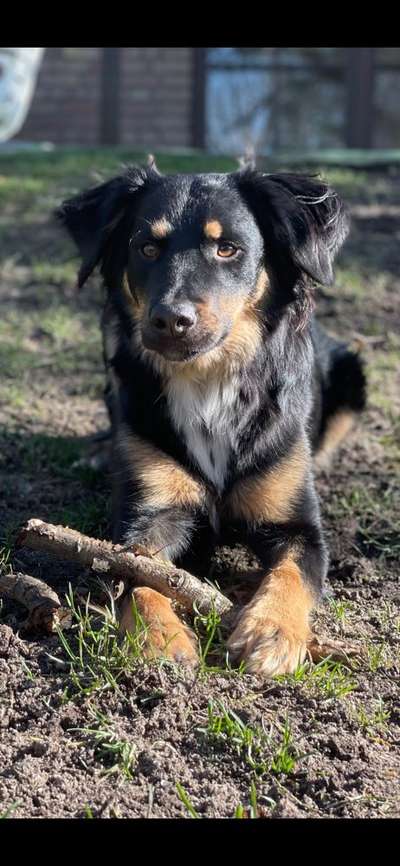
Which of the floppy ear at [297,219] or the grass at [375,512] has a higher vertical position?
the floppy ear at [297,219]

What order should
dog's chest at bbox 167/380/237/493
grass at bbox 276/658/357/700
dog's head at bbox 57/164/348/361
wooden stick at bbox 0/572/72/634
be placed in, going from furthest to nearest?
dog's chest at bbox 167/380/237/493, dog's head at bbox 57/164/348/361, wooden stick at bbox 0/572/72/634, grass at bbox 276/658/357/700

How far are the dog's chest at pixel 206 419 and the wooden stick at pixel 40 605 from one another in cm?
88

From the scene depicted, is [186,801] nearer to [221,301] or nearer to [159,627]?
[159,627]

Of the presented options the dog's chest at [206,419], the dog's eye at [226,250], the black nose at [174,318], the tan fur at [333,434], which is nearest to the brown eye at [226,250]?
the dog's eye at [226,250]

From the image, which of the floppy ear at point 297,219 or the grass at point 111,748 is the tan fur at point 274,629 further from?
the floppy ear at point 297,219

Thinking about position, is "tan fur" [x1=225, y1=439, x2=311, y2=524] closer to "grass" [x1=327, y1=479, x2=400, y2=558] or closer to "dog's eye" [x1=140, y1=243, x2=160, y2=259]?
"grass" [x1=327, y1=479, x2=400, y2=558]

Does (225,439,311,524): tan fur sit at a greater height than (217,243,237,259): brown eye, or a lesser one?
lesser

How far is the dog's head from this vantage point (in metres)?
3.74

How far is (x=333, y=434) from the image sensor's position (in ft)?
18.3

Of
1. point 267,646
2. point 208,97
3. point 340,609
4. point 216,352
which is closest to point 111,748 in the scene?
point 267,646

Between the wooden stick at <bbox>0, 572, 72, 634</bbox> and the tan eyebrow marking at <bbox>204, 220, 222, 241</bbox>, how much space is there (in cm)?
144

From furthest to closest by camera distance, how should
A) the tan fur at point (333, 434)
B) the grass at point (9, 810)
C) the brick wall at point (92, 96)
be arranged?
the brick wall at point (92, 96)
the tan fur at point (333, 434)
the grass at point (9, 810)

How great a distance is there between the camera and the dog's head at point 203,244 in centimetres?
374

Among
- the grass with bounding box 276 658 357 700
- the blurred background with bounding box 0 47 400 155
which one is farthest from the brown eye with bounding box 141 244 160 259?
the blurred background with bounding box 0 47 400 155
